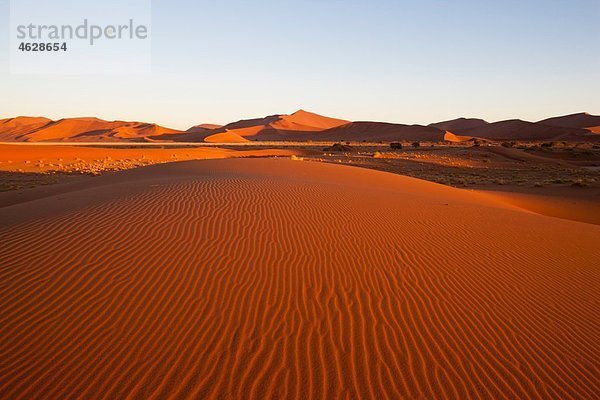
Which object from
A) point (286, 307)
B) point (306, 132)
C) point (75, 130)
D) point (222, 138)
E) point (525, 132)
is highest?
point (525, 132)

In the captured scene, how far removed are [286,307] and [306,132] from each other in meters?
135

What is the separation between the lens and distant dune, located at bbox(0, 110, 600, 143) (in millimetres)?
100438

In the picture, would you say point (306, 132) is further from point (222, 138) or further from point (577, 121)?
point (577, 121)

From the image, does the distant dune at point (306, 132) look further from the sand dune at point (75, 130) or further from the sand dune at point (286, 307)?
the sand dune at point (286, 307)

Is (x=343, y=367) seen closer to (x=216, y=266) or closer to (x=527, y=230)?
(x=216, y=266)

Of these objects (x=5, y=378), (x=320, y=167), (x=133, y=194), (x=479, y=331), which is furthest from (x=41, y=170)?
(x=479, y=331)

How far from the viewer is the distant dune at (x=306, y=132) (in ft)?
330

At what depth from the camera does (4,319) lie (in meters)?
4.23

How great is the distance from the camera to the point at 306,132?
13712 centimetres

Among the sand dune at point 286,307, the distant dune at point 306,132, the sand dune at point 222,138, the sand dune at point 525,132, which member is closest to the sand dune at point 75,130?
the distant dune at point 306,132

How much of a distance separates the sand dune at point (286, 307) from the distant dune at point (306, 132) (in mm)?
84851

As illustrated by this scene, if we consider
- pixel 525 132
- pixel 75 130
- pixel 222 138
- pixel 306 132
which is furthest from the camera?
pixel 75 130

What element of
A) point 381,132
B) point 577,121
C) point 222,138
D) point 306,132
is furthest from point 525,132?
point 222,138

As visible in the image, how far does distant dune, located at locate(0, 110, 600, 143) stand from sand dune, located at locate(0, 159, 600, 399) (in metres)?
84.9
